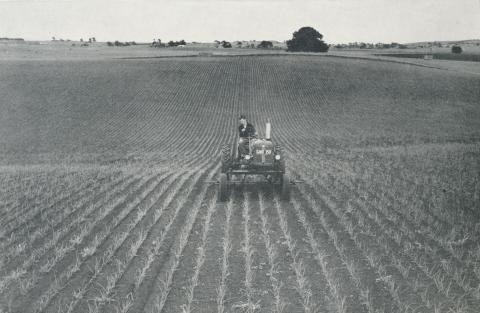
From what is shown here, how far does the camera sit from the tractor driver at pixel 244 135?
1029 centimetres

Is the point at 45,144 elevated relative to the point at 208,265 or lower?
lower

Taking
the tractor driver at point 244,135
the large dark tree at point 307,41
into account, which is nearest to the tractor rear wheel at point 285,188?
the tractor driver at point 244,135

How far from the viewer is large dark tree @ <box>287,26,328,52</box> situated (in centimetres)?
6619

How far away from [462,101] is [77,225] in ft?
112

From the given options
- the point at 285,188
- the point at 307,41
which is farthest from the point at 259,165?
the point at 307,41

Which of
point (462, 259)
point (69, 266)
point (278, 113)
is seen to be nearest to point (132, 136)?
point (278, 113)

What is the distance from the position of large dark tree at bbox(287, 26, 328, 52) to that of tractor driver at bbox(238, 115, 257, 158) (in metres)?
59.1

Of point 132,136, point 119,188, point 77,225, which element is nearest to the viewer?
point 77,225

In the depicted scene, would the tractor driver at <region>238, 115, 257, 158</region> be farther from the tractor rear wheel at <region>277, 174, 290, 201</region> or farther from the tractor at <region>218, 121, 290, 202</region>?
the tractor rear wheel at <region>277, 174, 290, 201</region>

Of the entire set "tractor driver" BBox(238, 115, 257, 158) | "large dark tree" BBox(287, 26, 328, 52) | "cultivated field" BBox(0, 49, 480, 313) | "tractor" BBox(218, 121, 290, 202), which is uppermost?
"large dark tree" BBox(287, 26, 328, 52)

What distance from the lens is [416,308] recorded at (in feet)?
16.4

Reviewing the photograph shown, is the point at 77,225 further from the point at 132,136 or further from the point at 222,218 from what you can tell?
the point at 132,136

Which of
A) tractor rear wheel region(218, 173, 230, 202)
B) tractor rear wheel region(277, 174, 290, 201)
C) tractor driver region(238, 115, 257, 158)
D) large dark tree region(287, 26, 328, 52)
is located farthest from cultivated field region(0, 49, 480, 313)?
large dark tree region(287, 26, 328, 52)

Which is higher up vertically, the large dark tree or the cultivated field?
the large dark tree
